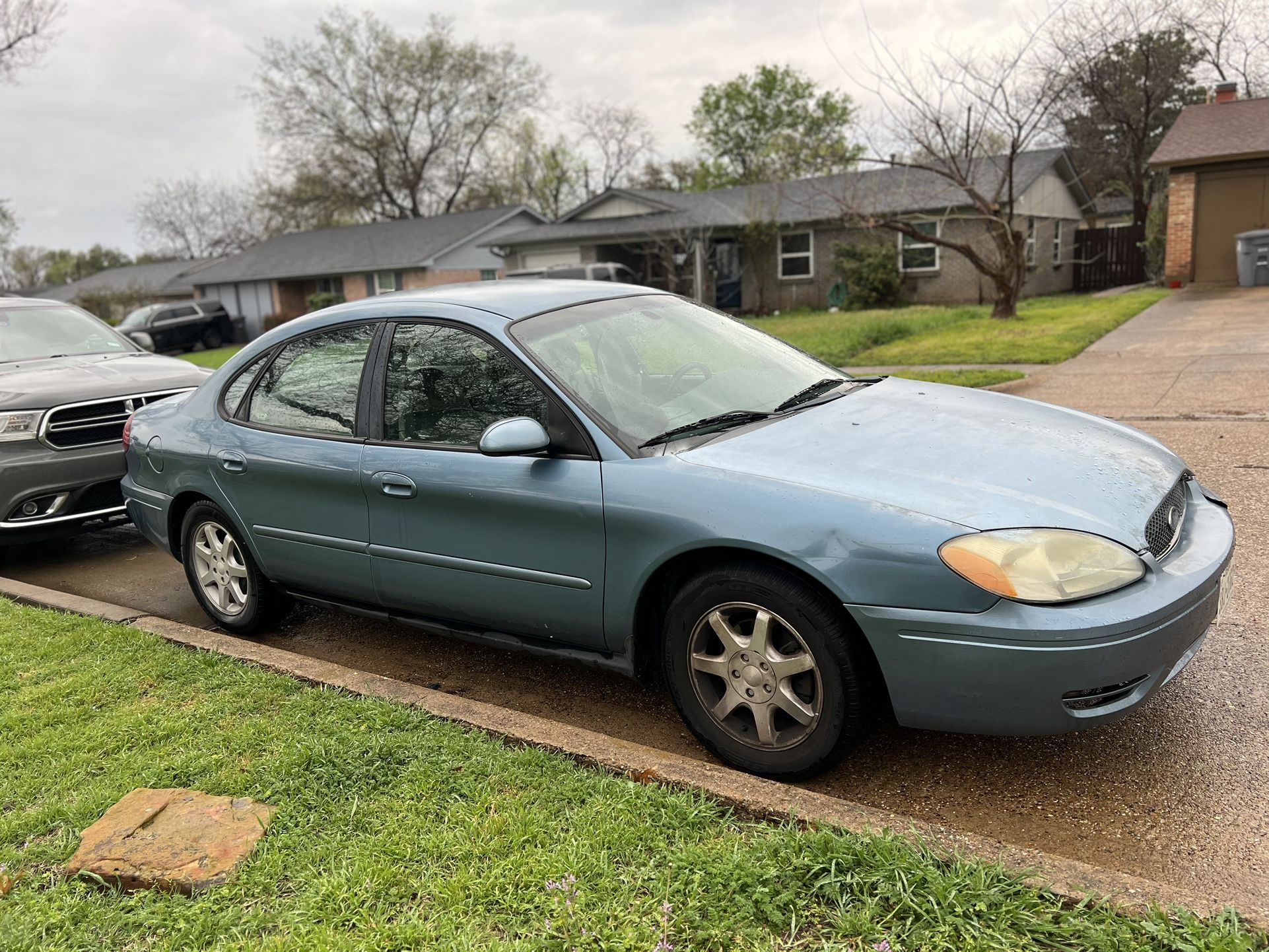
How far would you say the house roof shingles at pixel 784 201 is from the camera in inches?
964

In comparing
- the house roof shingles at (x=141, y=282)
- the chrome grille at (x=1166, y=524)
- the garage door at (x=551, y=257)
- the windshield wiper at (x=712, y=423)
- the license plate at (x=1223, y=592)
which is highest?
the house roof shingles at (x=141, y=282)

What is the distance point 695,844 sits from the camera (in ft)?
8.18

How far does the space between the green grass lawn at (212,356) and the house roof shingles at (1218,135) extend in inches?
895

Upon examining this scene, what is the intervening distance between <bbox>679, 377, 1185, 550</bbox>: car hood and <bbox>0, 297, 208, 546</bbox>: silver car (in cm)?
477

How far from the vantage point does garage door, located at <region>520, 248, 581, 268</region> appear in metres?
30.8

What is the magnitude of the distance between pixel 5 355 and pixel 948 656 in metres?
7.27

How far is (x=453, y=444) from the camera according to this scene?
12.0 feet

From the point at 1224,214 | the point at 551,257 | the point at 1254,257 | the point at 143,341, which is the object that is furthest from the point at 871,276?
the point at 143,341

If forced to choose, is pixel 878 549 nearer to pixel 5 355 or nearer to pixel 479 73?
pixel 5 355

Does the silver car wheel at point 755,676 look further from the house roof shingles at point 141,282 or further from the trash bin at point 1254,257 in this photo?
the house roof shingles at point 141,282

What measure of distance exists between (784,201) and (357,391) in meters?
26.4

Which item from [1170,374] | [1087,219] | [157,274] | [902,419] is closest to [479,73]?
[157,274]

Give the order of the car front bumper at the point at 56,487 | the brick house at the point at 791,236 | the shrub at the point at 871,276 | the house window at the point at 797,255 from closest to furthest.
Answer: the car front bumper at the point at 56,487, the brick house at the point at 791,236, the shrub at the point at 871,276, the house window at the point at 797,255

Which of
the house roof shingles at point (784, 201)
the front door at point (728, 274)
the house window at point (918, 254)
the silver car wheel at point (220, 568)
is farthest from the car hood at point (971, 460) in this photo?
the front door at point (728, 274)
